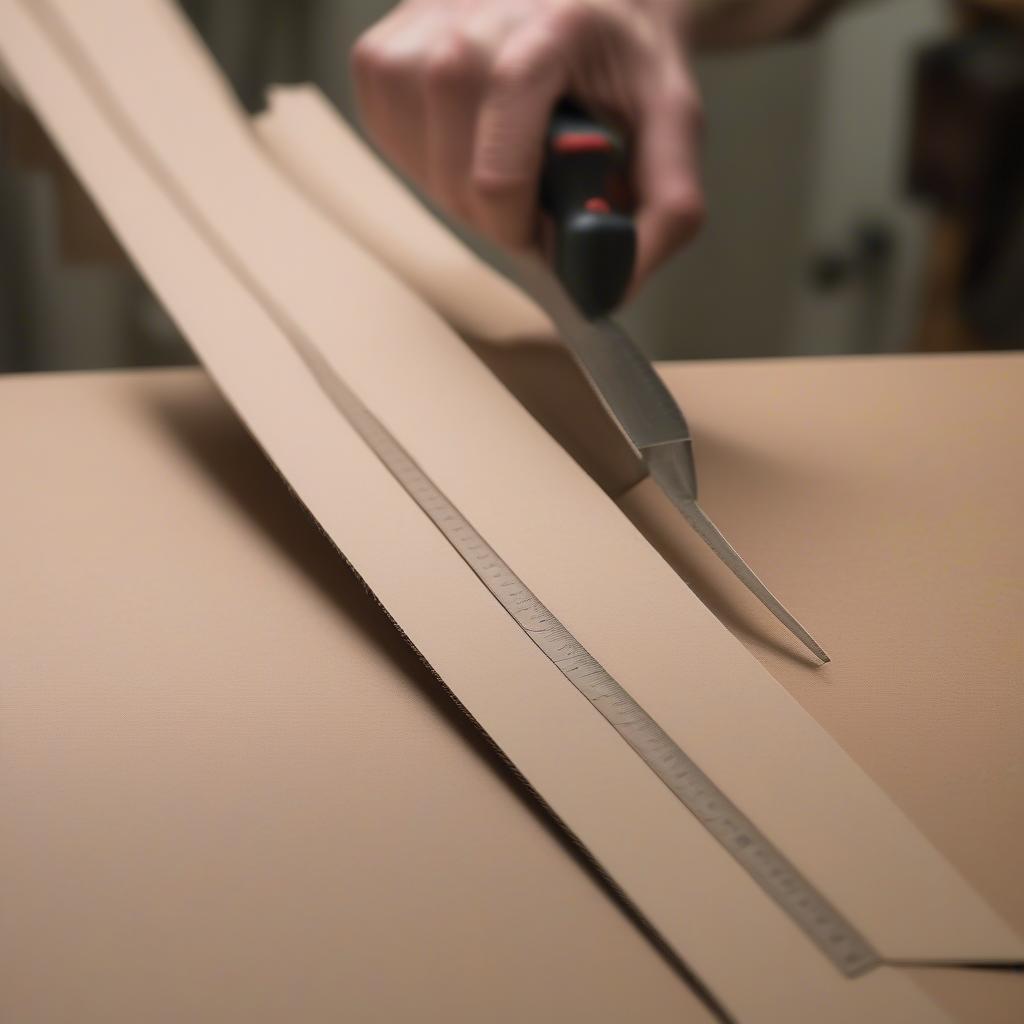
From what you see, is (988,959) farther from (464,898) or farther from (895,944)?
(464,898)

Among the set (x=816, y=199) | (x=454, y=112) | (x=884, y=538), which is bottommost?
(x=816, y=199)

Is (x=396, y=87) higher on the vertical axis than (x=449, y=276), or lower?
higher

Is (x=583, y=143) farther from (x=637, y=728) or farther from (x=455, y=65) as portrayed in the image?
(x=637, y=728)

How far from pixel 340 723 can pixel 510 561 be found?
96 millimetres

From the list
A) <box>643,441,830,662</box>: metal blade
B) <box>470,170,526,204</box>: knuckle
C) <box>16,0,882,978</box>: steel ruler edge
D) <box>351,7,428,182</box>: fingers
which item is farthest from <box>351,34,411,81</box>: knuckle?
<box>643,441,830,662</box>: metal blade

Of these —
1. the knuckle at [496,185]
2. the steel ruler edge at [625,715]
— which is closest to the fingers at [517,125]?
the knuckle at [496,185]

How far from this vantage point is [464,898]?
1.06 feet

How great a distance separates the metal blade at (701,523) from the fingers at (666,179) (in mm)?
155

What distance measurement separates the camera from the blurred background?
3.73 ft

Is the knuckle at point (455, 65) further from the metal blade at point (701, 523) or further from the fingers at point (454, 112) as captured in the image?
the metal blade at point (701, 523)

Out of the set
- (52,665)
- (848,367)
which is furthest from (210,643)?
(848,367)

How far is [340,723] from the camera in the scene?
39 cm

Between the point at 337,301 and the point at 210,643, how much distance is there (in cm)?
25

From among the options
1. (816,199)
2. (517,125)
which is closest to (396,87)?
(517,125)
